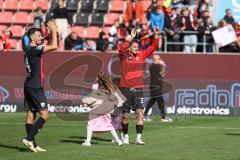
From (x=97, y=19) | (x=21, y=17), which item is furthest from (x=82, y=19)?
(x=21, y=17)

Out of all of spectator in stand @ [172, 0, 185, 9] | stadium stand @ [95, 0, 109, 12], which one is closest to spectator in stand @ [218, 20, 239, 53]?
spectator in stand @ [172, 0, 185, 9]

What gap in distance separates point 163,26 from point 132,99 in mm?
12079

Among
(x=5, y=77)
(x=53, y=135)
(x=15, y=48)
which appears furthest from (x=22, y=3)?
(x=53, y=135)

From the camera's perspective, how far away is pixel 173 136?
17.8 m

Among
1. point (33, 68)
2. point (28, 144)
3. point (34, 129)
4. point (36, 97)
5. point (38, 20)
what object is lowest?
point (28, 144)

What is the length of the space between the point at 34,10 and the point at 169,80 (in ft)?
28.8

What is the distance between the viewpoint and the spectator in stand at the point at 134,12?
29.3 meters

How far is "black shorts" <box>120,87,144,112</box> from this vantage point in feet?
52.9

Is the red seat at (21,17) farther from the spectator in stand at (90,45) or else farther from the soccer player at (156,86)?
the soccer player at (156,86)

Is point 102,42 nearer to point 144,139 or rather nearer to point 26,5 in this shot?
point 26,5

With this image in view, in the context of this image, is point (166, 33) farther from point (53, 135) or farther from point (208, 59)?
point (53, 135)

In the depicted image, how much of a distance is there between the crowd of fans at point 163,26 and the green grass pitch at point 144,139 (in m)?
5.58

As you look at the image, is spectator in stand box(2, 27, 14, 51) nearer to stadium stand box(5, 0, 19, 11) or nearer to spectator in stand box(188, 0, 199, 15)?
stadium stand box(5, 0, 19, 11)

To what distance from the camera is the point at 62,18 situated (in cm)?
2927
